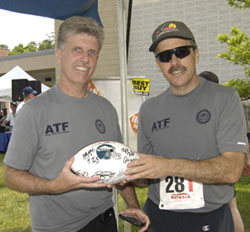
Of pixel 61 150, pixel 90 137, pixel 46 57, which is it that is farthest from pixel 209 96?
pixel 46 57

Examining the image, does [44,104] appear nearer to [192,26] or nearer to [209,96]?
[209,96]

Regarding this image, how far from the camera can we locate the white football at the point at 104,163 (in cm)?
184

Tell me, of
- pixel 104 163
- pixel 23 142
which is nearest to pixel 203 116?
pixel 104 163

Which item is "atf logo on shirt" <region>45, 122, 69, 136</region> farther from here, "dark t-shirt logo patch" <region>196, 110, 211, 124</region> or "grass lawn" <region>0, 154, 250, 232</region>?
"grass lawn" <region>0, 154, 250, 232</region>

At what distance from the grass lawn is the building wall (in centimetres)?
619

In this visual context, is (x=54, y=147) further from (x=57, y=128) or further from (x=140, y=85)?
(x=140, y=85)

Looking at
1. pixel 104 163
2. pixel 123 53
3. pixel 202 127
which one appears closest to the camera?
pixel 104 163

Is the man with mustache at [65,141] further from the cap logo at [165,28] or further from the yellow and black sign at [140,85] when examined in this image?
the yellow and black sign at [140,85]

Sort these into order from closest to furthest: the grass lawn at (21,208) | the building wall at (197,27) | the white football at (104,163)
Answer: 1. the white football at (104,163)
2. the grass lawn at (21,208)
3. the building wall at (197,27)

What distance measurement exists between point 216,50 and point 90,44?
35.0ft

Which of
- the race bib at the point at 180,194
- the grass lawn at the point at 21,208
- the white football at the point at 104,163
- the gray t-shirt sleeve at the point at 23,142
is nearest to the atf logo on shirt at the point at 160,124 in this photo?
the race bib at the point at 180,194

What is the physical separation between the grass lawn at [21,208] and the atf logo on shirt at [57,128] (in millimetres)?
3086

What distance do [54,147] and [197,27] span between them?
11.4 metres

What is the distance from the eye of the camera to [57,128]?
2.04 m
